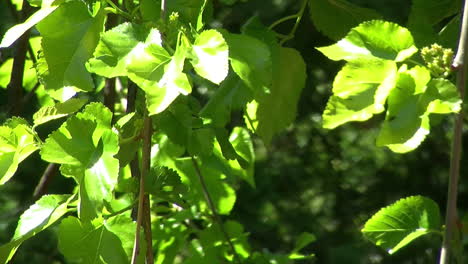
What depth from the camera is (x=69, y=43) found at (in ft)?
2.65

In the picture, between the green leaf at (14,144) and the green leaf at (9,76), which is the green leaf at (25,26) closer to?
the green leaf at (14,144)

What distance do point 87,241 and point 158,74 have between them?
191 millimetres

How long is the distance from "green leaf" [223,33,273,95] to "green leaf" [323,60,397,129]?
4.9 inches

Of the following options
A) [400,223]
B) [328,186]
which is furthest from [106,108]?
[328,186]

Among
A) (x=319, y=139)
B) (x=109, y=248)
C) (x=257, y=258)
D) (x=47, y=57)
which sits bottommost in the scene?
(x=319, y=139)

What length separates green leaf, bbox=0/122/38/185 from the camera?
0.83 metres

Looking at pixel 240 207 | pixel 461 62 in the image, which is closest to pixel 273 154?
pixel 240 207

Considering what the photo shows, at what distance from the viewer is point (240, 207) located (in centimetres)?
220

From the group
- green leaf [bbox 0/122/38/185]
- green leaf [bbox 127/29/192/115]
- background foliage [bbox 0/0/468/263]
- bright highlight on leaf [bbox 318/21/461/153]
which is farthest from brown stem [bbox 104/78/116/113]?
background foliage [bbox 0/0/468/263]

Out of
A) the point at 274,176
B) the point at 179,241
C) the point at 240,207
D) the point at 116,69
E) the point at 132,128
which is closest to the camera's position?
the point at 116,69

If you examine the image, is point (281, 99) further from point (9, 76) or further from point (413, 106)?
point (9, 76)

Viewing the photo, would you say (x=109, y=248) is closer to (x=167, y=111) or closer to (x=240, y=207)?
(x=167, y=111)

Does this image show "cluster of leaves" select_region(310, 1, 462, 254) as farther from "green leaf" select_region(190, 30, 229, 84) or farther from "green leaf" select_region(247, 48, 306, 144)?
"green leaf" select_region(247, 48, 306, 144)

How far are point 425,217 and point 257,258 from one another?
531 mm
